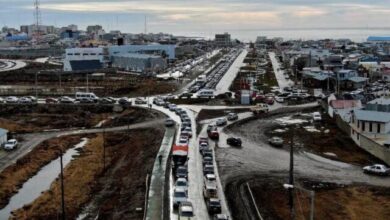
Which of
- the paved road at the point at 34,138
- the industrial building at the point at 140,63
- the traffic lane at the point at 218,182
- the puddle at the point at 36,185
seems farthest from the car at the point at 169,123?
the industrial building at the point at 140,63


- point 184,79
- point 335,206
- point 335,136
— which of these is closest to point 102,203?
point 335,206

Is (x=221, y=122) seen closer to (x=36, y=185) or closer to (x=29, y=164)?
(x=29, y=164)

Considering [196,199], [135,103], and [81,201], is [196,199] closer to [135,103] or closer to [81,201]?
[81,201]

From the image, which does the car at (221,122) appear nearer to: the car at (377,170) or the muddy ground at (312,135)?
the muddy ground at (312,135)

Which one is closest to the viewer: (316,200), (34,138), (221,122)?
(316,200)

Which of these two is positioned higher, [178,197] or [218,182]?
[178,197]

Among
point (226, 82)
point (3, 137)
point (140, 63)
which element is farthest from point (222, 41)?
point (3, 137)

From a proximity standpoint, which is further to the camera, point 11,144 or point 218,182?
point 11,144
